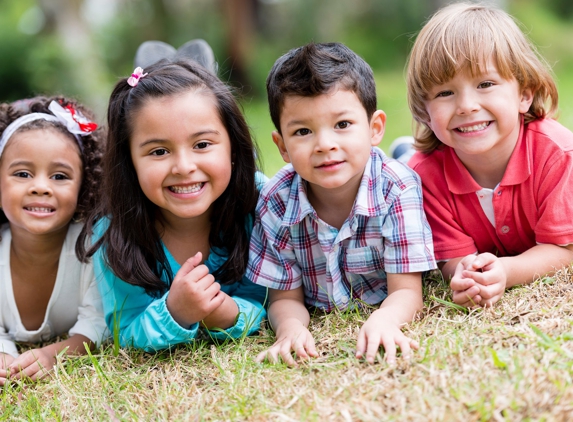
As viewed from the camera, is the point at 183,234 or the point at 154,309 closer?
the point at 154,309

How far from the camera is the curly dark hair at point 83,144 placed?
9.61ft

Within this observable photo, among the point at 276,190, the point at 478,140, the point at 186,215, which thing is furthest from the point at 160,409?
the point at 478,140

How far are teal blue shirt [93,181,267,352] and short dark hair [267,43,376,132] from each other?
0.69 metres

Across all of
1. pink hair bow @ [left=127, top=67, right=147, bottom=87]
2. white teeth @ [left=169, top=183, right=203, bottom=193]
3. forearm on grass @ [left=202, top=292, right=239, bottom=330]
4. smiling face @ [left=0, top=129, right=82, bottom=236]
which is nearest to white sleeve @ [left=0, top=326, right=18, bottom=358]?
smiling face @ [left=0, top=129, right=82, bottom=236]

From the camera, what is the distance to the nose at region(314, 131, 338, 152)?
230 centimetres

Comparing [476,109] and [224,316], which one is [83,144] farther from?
[476,109]

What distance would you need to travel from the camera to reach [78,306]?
9.81 feet

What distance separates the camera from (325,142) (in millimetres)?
2295

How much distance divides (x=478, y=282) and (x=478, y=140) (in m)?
0.57

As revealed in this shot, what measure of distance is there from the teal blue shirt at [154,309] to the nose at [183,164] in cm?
44

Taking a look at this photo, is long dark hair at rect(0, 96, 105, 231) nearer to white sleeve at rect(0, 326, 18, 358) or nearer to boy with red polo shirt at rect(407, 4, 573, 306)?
white sleeve at rect(0, 326, 18, 358)

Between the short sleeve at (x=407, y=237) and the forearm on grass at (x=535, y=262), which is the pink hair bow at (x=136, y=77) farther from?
the forearm on grass at (x=535, y=262)

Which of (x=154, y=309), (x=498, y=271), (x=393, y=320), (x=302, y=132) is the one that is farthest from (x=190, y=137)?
(x=498, y=271)

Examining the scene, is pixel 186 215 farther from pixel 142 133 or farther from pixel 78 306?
pixel 78 306
